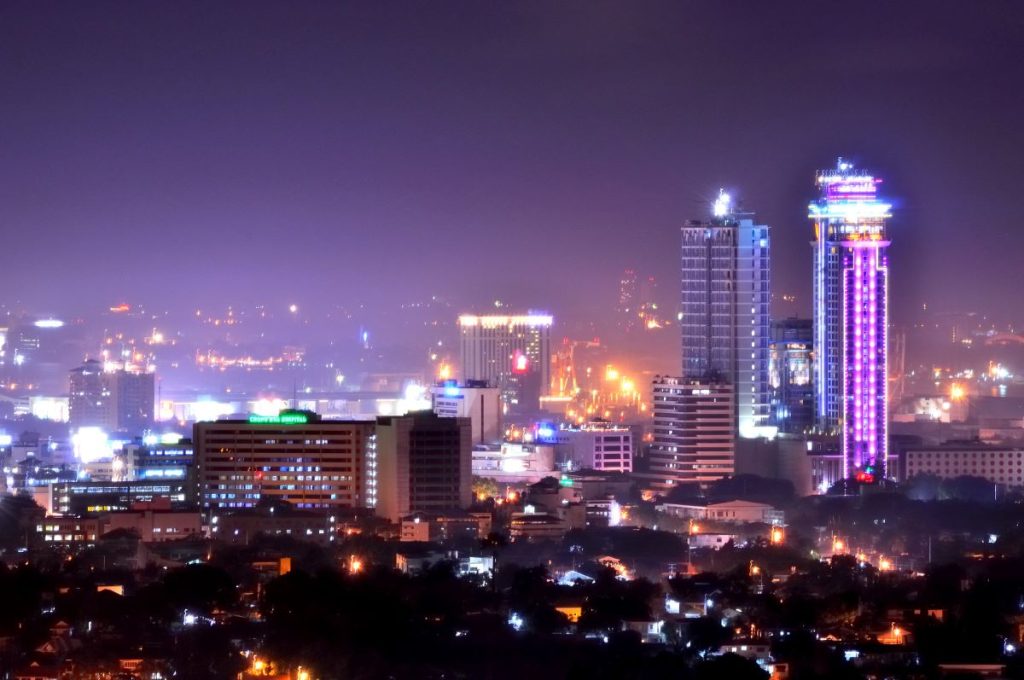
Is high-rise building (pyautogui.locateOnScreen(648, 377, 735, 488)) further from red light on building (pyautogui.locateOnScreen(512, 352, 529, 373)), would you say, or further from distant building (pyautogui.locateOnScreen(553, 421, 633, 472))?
red light on building (pyautogui.locateOnScreen(512, 352, 529, 373))

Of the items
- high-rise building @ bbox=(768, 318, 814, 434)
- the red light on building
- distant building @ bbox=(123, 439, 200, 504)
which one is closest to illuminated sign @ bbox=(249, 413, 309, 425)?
distant building @ bbox=(123, 439, 200, 504)

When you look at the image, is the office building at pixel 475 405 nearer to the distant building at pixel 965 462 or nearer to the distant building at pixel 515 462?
the distant building at pixel 515 462

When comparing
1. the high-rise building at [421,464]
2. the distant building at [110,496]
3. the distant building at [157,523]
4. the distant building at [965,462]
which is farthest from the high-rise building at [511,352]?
the distant building at [157,523]

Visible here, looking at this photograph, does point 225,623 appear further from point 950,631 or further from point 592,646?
point 950,631

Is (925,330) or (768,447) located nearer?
(768,447)

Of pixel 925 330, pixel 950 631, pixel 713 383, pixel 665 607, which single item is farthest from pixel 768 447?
pixel 950 631
